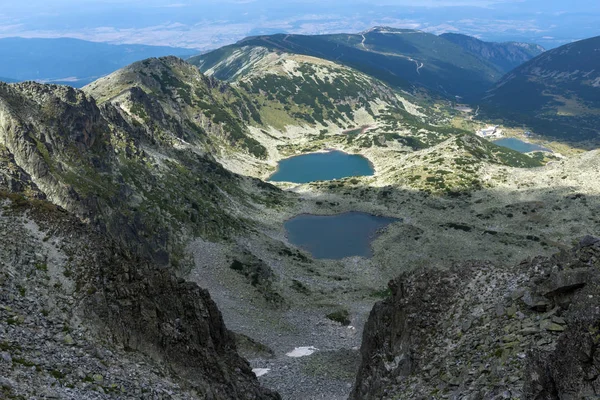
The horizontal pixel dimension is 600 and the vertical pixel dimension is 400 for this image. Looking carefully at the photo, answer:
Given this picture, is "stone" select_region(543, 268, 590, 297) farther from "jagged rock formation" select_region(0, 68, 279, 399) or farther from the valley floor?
the valley floor

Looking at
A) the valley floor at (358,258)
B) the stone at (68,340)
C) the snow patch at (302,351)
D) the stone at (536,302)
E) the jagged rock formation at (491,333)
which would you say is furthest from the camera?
the snow patch at (302,351)

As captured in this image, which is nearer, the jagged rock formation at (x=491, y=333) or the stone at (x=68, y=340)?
the jagged rock formation at (x=491, y=333)

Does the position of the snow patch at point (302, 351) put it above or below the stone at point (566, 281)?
below

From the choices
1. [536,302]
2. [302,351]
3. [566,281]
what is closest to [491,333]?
[536,302]

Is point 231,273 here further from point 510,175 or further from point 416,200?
point 510,175

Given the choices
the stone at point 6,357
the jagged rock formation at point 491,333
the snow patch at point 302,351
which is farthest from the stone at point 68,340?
the snow patch at point 302,351

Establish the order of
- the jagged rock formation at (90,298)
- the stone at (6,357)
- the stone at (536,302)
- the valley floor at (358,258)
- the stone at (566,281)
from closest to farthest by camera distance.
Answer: the stone at (6,357) → the jagged rock formation at (90,298) → the stone at (566,281) → the stone at (536,302) → the valley floor at (358,258)

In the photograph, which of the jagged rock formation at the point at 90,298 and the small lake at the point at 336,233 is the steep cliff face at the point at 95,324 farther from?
the small lake at the point at 336,233
